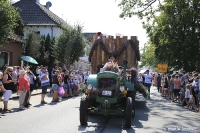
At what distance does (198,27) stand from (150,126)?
82.2 feet

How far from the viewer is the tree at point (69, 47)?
29.3m

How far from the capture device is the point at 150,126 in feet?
28.1

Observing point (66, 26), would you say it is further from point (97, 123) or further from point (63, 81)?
point (97, 123)

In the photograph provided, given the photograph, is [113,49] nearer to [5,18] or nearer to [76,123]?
[5,18]

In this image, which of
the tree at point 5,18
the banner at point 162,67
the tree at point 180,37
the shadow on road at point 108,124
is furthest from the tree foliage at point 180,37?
the shadow on road at point 108,124

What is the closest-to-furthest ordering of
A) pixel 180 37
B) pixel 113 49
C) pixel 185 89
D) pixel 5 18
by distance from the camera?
pixel 5 18
pixel 113 49
pixel 185 89
pixel 180 37

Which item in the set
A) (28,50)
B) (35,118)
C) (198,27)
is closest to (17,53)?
(28,50)

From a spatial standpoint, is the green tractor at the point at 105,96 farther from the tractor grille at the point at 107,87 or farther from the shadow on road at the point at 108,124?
the shadow on road at the point at 108,124

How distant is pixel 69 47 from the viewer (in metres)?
29.3

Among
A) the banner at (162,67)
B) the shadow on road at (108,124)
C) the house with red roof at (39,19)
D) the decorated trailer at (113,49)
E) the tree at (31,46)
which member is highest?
the house with red roof at (39,19)

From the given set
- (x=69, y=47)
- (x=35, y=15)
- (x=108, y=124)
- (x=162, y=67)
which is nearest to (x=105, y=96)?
(x=108, y=124)

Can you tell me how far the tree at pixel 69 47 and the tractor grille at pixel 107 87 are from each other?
69.3 feet

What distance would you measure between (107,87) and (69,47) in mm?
21362

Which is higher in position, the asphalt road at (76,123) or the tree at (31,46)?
the tree at (31,46)
